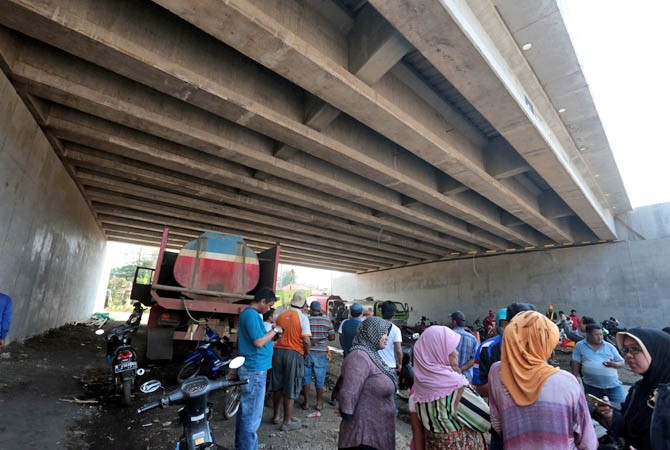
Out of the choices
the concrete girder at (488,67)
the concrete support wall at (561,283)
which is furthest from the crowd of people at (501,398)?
the concrete support wall at (561,283)

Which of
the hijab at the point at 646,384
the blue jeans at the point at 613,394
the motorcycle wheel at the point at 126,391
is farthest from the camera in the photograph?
the motorcycle wheel at the point at 126,391

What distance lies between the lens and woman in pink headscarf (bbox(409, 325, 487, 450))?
6.25 ft

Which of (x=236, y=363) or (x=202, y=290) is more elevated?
(x=202, y=290)

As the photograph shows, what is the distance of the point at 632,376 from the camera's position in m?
8.23

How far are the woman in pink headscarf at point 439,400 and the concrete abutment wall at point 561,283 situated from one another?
1595cm

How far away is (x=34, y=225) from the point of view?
6.96 metres

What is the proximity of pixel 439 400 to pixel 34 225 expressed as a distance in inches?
347

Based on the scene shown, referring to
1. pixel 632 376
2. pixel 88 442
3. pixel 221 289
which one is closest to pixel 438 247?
pixel 632 376

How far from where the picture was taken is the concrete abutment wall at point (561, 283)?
41.9ft

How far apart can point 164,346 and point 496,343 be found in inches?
231

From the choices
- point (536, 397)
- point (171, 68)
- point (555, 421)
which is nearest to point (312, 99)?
point (171, 68)

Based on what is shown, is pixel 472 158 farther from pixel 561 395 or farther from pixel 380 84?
pixel 561 395

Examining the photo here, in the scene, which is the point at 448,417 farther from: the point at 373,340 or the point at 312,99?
the point at 312,99

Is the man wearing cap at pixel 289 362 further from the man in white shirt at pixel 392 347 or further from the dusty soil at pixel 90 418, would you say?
the man in white shirt at pixel 392 347
